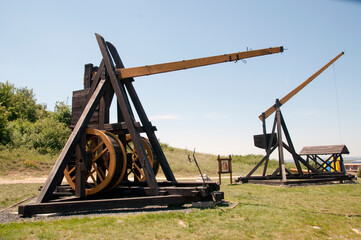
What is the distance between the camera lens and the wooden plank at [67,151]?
6.66 meters

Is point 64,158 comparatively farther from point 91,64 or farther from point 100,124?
point 91,64

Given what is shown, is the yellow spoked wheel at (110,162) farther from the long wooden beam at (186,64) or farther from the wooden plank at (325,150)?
the wooden plank at (325,150)

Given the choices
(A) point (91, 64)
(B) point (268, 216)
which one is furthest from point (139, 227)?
(A) point (91, 64)

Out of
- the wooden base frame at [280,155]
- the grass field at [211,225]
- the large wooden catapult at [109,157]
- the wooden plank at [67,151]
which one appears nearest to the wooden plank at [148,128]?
A: the large wooden catapult at [109,157]

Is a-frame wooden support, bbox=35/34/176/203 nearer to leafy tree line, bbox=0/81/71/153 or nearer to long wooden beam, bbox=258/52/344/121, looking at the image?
long wooden beam, bbox=258/52/344/121

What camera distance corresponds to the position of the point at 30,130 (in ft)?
98.0

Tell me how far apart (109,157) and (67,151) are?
46.8 inches

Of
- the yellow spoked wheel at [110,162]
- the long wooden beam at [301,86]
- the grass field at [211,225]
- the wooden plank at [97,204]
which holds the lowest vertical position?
the grass field at [211,225]

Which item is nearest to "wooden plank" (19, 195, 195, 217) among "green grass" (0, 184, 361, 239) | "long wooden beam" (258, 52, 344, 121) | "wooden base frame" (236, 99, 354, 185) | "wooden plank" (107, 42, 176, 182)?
"green grass" (0, 184, 361, 239)

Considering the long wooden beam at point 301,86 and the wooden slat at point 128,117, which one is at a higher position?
the long wooden beam at point 301,86

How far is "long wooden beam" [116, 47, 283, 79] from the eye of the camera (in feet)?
24.7

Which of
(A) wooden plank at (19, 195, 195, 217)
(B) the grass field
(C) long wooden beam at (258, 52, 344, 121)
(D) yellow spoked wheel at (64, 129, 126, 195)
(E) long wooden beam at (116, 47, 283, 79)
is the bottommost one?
(B) the grass field

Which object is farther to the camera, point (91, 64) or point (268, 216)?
point (91, 64)

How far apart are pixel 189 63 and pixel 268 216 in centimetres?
439
